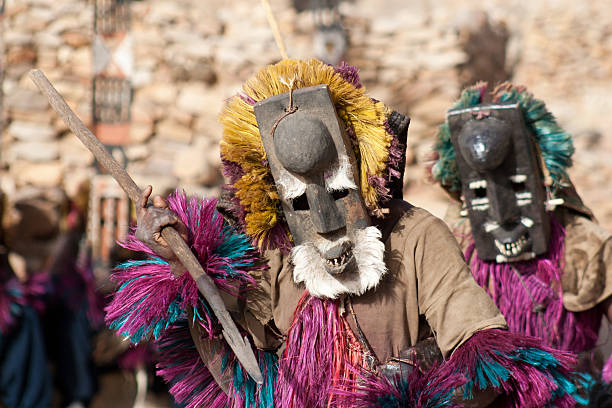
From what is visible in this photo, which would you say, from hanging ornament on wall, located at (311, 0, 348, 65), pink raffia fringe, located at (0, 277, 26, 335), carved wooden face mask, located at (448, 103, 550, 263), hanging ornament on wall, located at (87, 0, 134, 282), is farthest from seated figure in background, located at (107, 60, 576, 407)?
hanging ornament on wall, located at (311, 0, 348, 65)

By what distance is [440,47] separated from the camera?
9.73m

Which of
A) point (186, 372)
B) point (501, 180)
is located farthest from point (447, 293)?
point (501, 180)

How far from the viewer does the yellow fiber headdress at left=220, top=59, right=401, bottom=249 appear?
7.03ft

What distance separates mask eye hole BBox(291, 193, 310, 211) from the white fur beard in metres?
0.11

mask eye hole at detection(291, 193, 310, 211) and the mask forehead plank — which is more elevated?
the mask forehead plank

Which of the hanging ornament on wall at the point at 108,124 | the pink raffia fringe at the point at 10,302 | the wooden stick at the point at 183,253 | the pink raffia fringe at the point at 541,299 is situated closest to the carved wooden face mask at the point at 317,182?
the wooden stick at the point at 183,253

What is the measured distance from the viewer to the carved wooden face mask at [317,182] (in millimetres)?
2049

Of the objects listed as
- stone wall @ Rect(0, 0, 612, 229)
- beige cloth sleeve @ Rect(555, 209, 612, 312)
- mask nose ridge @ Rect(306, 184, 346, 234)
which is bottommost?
beige cloth sleeve @ Rect(555, 209, 612, 312)

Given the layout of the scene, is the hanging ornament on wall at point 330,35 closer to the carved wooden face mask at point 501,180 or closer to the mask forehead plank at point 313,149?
the carved wooden face mask at point 501,180

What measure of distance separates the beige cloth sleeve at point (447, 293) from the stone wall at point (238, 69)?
535 cm

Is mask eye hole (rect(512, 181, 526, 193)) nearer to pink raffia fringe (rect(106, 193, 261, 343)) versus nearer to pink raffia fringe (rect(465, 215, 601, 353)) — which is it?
pink raffia fringe (rect(465, 215, 601, 353))

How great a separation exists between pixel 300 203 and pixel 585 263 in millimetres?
1600

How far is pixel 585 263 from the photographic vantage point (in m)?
3.14

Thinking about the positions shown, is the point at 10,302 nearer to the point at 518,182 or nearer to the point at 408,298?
the point at 518,182
